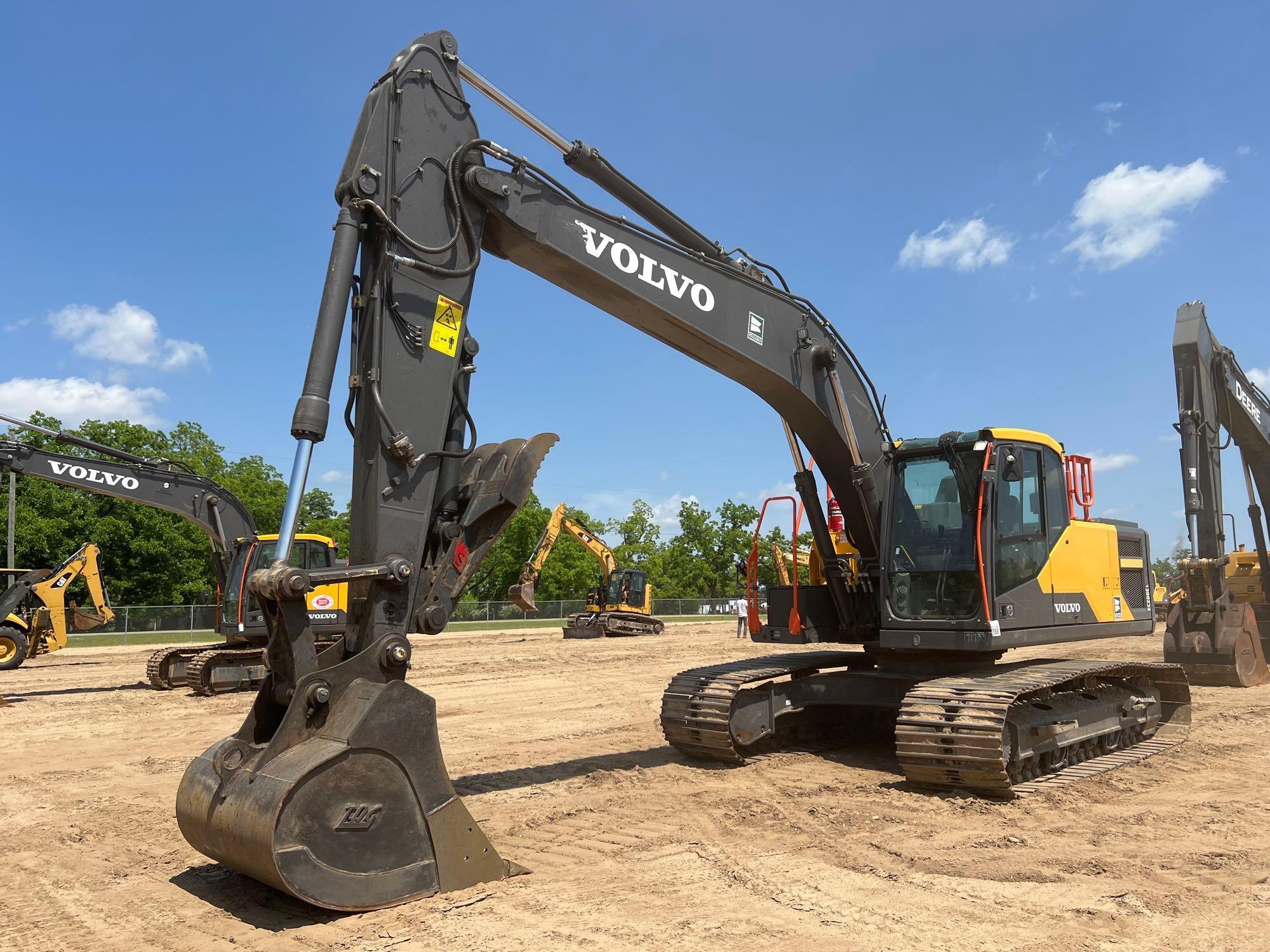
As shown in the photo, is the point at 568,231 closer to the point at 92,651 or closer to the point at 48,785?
the point at 48,785

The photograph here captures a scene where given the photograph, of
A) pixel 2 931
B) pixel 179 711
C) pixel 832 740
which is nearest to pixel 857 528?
pixel 832 740

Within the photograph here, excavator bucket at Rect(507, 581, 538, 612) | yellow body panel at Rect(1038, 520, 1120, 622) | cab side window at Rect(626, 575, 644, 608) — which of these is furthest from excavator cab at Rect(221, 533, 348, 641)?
cab side window at Rect(626, 575, 644, 608)

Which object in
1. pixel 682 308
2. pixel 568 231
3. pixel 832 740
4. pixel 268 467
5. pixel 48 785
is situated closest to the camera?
pixel 568 231

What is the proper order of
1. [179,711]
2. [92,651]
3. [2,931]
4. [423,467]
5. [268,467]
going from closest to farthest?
[2,931] → [423,467] → [179,711] → [92,651] → [268,467]

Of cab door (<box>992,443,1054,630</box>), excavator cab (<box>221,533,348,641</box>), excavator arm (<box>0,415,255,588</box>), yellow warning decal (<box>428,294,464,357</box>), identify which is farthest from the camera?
excavator arm (<box>0,415,255,588</box>)

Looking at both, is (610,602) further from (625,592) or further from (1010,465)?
(1010,465)

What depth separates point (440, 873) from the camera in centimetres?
514

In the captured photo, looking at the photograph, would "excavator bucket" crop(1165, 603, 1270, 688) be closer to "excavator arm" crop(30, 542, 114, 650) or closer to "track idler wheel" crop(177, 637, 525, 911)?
"track idler wheel" crop(177, 637, 525, 911)

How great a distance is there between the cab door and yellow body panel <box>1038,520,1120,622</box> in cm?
15

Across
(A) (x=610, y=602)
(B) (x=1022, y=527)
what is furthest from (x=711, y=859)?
(A) (x=610, y=602)

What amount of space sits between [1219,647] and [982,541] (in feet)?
30.7

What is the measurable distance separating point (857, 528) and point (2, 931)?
704cm

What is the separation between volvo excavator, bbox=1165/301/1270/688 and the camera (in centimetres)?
1474

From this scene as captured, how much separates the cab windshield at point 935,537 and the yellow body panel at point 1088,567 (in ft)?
2.72
